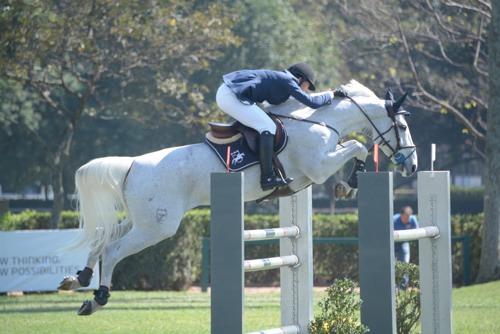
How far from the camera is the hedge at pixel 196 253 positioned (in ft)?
60.1

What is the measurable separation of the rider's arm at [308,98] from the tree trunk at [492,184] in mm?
10341

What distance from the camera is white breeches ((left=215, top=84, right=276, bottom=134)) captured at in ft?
25.2

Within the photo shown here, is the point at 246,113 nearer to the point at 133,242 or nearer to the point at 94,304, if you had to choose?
the point at 133,242

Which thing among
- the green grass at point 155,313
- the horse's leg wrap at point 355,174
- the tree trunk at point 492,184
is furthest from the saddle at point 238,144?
the tree trunk at point 492,184

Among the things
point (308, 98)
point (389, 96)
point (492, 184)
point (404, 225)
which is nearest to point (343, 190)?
point (308, 98)

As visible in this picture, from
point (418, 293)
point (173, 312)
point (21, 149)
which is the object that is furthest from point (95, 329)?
point (21, 149)

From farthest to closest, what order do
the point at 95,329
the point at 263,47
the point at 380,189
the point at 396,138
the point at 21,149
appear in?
the point at 21,149
the point at 263,47
the point at 95,329
the point at 396,138
the point at 380,189

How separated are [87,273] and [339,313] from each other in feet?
6.61

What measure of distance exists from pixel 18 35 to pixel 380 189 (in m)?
11.8

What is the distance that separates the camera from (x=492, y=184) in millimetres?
18219

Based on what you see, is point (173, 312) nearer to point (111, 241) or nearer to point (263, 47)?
point (111, 241)

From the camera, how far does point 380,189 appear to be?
6844mm

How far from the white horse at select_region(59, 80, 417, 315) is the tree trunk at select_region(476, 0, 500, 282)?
987 centimetres

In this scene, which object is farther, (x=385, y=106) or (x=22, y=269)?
(x=22, y=269)
